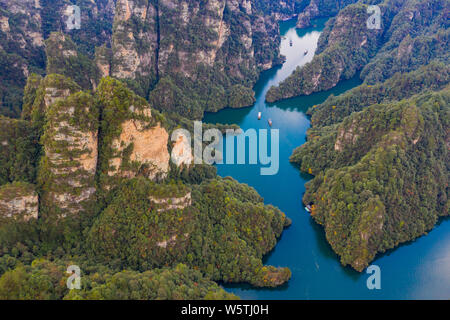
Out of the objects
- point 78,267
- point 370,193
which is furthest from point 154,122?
point 370,193

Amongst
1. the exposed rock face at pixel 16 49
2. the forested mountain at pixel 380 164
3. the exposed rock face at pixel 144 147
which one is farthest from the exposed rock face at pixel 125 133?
the exposed rock face at pixel 16 49

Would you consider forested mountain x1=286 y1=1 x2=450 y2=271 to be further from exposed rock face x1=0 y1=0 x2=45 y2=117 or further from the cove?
exposed rock face x1=0 y1=0 x2=45 y2=117

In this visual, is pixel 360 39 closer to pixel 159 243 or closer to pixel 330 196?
pixel 330 196

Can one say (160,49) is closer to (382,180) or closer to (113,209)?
(113,209)

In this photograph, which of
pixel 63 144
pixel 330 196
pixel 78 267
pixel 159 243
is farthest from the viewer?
pixel 330 196

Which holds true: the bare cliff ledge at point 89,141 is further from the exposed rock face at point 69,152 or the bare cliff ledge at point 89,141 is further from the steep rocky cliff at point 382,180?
the steep rocky cliff at point 382,180

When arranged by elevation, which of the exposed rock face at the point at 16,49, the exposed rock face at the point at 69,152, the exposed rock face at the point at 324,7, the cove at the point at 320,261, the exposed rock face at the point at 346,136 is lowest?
the cove at the point at 320,261
